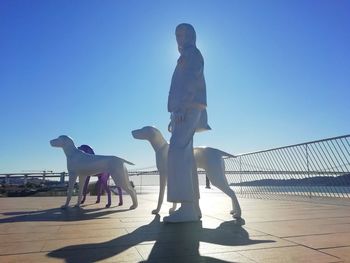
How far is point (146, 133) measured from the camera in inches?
217

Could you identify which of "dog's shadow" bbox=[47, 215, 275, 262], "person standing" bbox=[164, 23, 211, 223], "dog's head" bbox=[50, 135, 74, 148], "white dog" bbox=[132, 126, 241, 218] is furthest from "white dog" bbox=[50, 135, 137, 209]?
"dog's shadow" bbox=[47, 215, 275, 262]

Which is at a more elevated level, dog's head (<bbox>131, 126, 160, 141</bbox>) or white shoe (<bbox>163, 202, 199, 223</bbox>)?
dog's head (<bbox>131, 126, 160, 141</bbox>)

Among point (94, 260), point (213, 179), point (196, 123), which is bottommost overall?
point (94, 260)

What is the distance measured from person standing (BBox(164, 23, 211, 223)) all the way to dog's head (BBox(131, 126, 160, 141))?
0.58m

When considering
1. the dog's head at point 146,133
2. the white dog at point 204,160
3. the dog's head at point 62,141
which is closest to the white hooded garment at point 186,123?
the white dog at point 204,160

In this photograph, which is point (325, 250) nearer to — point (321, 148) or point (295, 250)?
point (295, 250)

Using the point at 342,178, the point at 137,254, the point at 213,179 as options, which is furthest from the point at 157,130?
the point at 342,178

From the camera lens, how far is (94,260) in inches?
99.3

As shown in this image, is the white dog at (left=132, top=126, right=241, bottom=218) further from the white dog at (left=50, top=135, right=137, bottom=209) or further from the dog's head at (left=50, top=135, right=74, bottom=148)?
the dog's head at (left=50, top=135, right=74, bottom=148)

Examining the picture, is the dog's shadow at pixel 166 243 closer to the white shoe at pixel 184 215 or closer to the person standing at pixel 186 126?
the white shoe at pixel 184 215

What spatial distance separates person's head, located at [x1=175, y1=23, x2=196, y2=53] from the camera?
5.07 m

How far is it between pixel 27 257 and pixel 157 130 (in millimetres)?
3156

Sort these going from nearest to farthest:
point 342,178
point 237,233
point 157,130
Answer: point 237,233
point 157,130
point 342,178

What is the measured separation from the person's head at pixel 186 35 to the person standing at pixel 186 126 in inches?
2.9
